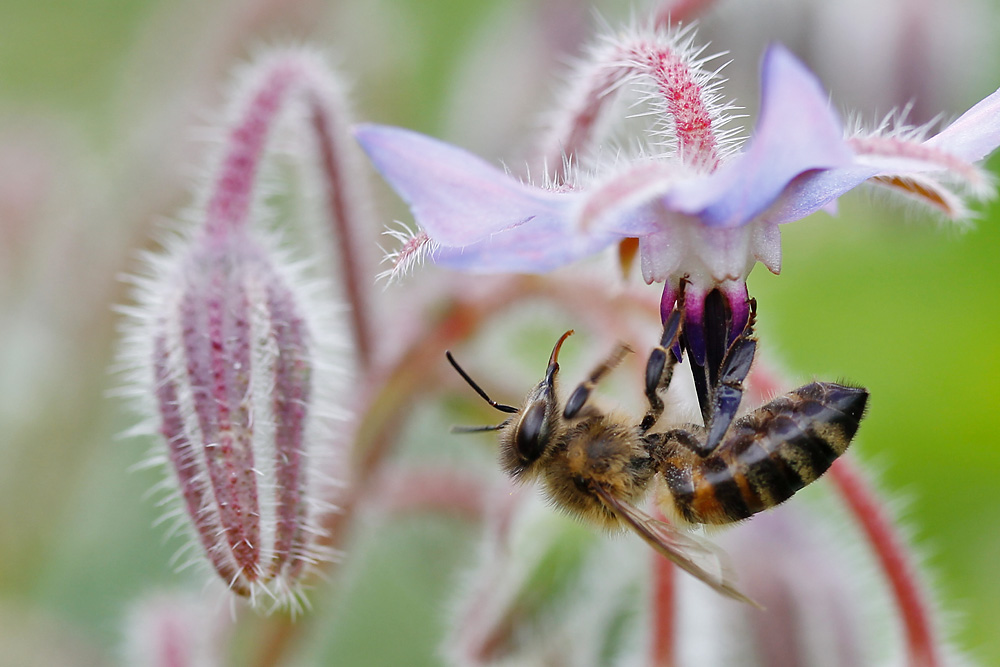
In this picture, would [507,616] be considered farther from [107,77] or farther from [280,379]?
[107,77]

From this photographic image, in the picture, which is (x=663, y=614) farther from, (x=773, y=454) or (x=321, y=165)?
(x=321, y=165)

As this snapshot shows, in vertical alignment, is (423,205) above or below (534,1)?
below

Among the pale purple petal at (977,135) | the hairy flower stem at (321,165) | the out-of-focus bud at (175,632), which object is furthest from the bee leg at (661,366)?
the out-of-focus bud at (175,632)

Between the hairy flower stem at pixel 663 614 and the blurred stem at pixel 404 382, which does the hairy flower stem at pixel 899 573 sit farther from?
the blurred stem at pixel 404 382

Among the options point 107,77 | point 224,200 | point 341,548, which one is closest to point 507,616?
point 341,548

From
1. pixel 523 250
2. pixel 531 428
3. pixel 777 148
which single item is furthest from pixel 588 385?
pixel 777 148

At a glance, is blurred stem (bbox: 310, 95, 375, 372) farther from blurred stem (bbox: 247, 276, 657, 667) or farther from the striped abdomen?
the striped abdomen

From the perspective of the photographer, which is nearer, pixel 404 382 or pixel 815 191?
pixel 815 191
